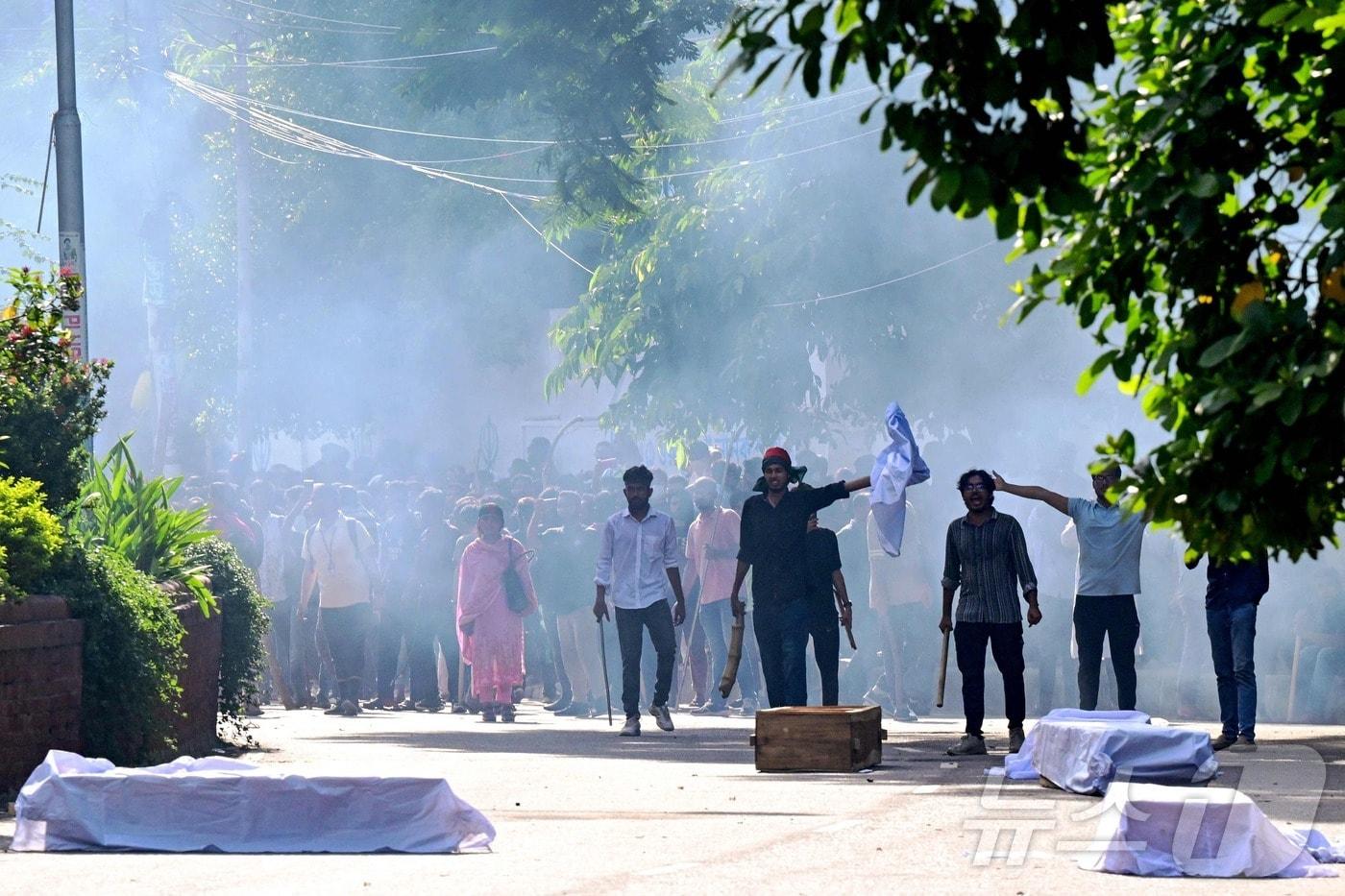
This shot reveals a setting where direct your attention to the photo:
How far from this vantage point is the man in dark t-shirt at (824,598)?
15320mm

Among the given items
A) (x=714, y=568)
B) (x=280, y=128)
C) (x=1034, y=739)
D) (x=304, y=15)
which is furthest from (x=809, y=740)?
(x=304, y=15)

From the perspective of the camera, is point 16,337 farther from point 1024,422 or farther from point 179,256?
point 179,256

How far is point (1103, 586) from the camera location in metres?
15.1

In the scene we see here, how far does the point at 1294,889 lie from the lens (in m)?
8.01

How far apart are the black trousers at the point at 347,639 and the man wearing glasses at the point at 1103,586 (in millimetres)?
7773

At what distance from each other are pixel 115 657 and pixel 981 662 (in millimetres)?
5477

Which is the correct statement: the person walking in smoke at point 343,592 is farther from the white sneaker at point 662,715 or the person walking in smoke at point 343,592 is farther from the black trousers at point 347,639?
the white sneaker at point 662,715

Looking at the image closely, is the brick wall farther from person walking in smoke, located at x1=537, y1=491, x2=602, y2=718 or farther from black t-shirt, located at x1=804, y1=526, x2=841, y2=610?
person walking in smoke, located at x1=537, y1=491, x2=602, y2=718

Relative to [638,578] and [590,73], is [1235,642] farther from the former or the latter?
[590,73]

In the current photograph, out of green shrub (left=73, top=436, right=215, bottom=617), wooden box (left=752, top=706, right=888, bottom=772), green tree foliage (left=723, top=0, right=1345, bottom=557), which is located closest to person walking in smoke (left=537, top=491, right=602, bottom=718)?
green shrub (left=73, top=436, right=215, bottom=617)

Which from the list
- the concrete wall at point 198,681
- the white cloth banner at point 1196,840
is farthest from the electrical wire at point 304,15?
the white cloth banner at point 1196,840

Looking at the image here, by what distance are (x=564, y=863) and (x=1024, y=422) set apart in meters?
18.5

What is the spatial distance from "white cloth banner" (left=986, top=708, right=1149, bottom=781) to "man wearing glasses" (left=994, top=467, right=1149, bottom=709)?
2.45m

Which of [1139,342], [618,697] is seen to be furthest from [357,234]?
[1139,342]
